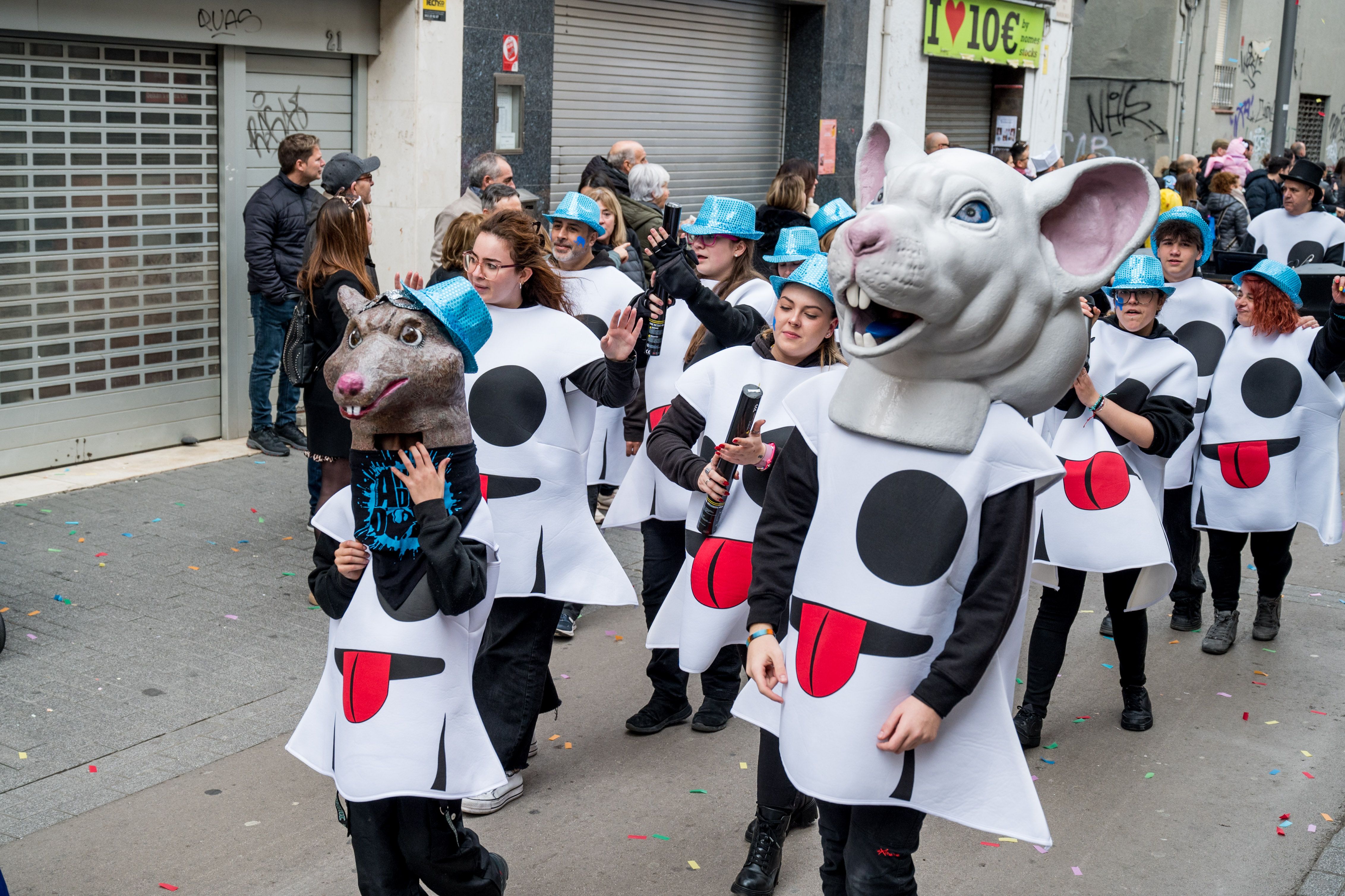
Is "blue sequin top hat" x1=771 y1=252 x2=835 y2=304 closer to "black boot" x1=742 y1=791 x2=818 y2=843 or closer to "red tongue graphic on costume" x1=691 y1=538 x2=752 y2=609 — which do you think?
"red tongue graphic on costume" x1=691 y1=538 x2=752 y2=609

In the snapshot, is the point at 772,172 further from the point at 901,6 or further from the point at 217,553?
the point at 217,553

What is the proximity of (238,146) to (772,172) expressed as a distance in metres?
7.51

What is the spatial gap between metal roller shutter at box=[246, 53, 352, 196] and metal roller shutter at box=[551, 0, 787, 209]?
2191 millimetres

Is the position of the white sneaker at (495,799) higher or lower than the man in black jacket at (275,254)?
lower

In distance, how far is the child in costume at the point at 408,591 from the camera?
3322 millimetres

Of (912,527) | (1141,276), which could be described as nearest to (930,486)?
(912,527)

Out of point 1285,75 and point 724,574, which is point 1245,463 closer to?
point 724,574

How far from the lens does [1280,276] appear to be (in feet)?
20.4

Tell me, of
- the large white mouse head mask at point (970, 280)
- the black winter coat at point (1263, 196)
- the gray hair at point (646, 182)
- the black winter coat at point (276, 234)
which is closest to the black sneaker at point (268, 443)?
the black winter coat at point (276, 234)

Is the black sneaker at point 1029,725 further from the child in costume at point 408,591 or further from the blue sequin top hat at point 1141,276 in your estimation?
the child in costume at point 408,591

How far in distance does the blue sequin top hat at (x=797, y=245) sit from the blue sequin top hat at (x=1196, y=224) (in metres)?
1.75

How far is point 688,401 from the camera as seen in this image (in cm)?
488

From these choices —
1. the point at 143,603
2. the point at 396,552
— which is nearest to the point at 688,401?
the point at 396,552

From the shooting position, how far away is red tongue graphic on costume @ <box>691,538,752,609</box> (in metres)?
4.66
